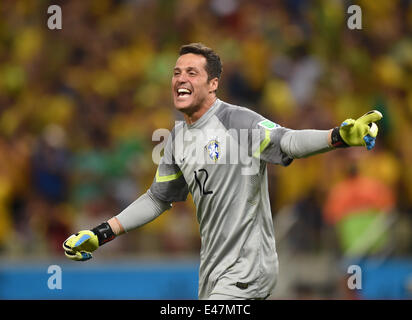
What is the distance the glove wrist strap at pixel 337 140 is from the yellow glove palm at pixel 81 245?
176 centimetres

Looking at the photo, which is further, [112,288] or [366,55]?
[366,55]

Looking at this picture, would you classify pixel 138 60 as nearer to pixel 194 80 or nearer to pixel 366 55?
pixel 366 55

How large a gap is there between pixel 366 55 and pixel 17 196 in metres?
4.99

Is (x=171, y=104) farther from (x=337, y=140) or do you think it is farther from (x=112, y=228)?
(x=337, y=140)

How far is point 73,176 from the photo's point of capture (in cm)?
1088

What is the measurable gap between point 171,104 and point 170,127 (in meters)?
0.62

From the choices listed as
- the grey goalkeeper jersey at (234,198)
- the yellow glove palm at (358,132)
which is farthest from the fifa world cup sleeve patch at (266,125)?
the yellow glove palm at (358,132)

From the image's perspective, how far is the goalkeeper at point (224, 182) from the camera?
5227 millimetres

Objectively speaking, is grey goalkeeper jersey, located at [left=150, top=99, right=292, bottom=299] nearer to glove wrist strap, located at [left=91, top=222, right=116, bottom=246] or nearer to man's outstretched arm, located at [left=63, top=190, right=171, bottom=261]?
man's outstretched arm, located at [left=63, top=190, right=171, bottom=261]

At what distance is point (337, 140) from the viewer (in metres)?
4.82

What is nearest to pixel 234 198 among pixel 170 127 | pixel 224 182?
pixel 224 182

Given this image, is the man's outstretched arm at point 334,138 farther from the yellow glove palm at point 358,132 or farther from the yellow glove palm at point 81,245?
the yellow glove palm at point 81,245

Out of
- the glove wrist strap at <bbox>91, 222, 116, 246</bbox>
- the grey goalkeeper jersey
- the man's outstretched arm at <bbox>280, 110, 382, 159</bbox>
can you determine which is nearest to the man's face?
the grey goalkeeper jersey

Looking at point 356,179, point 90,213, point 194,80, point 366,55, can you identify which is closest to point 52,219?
point 90,213
